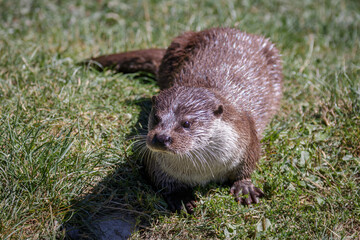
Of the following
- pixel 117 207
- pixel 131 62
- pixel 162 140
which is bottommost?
pixel 117 207

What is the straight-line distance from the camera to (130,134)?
2943 millimetres

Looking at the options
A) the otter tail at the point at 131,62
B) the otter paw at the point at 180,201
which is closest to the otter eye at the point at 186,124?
the otter paw at the point at 180,201

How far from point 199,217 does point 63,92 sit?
1.40 meters

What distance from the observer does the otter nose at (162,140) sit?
2090mm

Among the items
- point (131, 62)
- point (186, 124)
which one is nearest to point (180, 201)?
point (186, 124)

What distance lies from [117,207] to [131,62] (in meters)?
1.51

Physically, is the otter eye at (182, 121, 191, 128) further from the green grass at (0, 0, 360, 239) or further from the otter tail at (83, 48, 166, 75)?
the otter tail at (83, 48, 166, 75)

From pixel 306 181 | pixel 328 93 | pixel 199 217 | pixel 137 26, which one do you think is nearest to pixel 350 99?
pixel 328 93

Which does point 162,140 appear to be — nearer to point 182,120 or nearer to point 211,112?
point 182,120

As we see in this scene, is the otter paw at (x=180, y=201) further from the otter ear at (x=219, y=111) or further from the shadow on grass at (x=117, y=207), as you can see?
the otter ear at (x=219, y=111)

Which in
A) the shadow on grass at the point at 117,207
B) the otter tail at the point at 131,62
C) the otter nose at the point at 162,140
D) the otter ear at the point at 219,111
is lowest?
the shadow on grass at the point at 117,207

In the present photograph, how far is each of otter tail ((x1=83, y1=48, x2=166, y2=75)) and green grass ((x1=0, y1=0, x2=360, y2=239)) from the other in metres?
0.09

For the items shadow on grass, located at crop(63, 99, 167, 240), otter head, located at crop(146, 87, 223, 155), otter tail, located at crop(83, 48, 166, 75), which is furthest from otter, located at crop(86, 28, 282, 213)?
otter tail, located at crop(83, 48, 166, 75)

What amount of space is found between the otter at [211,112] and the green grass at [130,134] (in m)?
0.12
